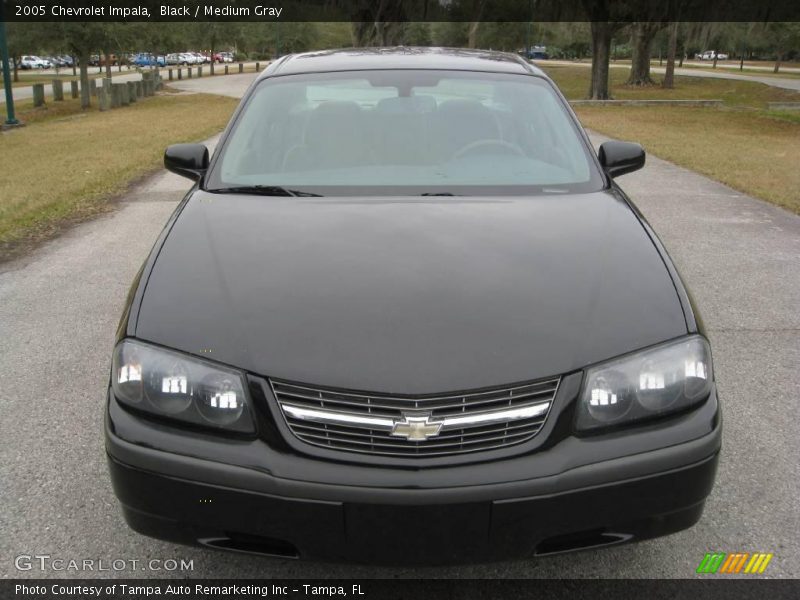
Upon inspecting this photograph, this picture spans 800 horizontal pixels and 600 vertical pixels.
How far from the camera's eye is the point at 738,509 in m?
2.83

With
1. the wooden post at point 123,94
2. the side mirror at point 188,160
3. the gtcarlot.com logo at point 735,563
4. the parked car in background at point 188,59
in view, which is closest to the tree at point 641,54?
the wooden post at point 123,94

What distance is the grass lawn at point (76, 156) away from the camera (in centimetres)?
837

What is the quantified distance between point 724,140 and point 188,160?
15.1 m

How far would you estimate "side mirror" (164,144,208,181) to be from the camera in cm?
361

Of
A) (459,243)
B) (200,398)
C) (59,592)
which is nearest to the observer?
(200,398)

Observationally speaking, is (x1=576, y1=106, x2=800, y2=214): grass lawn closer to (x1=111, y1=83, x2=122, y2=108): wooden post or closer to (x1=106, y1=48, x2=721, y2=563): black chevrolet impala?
(x1=106, y1=48, x2=721, y2=563): black chevrolet impala

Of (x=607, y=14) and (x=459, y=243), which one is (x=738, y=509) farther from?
(x=607, y=14)

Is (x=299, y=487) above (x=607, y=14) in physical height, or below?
below

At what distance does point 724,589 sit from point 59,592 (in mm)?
2102

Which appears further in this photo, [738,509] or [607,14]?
[607,14]

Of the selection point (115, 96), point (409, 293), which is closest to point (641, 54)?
point (115, 96)

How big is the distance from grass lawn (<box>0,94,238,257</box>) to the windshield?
4.42m

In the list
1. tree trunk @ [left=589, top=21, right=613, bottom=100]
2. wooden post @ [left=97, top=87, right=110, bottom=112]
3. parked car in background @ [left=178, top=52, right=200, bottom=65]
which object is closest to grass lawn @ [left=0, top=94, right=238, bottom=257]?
wooden post @ [left=97, top=87, right=110, bottom=112]

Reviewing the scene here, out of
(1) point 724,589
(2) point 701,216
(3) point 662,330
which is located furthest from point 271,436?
(2) point 701,216
